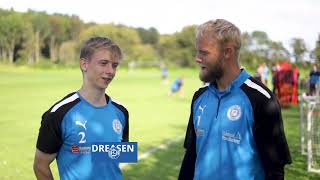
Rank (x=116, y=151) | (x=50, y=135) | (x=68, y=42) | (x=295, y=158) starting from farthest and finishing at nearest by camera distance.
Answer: (x=68, y=42)
(x=295, y=158)
(x=116, y=151)
(x=50, y=135)

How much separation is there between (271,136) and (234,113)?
0.28m

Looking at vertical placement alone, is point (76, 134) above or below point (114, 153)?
above

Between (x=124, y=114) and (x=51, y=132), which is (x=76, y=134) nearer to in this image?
(x=51, y=132)

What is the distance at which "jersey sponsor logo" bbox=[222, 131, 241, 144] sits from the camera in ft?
10.1

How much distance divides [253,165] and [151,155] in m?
7.00

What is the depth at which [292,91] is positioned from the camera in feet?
74.7

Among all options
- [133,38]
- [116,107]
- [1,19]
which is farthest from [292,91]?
[133,38]

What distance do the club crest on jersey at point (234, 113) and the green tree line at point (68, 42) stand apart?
33.5m

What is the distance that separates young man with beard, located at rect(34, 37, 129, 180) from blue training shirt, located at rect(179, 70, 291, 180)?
0.78 metres

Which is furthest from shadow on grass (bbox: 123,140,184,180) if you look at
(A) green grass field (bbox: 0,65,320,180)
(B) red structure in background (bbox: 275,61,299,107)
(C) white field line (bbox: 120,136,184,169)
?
(B) red structure in background (bbox: 275,61,299,107)

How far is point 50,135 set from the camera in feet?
11.5

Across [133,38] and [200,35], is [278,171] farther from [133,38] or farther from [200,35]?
[133,38]

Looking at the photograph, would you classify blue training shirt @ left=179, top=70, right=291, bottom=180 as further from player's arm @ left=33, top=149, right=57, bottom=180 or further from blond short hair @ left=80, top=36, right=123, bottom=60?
player's arm @ left=33, top=149, right=57, bottom=180

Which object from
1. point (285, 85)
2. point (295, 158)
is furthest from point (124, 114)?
point (285, 85)
